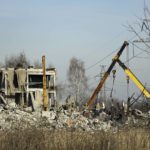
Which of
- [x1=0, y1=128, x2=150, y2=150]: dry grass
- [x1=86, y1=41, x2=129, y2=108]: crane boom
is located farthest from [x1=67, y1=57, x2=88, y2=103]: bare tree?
[x1=0, y1=128, x2=150, y2=150]: dry grass

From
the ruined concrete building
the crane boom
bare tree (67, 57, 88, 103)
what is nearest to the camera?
the ruined concrete building

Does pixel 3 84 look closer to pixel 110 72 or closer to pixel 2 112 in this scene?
pixel 110 72

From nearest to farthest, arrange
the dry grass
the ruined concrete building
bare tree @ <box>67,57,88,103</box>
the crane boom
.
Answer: the dry grass, the ruined concrete building, the crane boom, bare tree @ <box>67,57,88,103</box>

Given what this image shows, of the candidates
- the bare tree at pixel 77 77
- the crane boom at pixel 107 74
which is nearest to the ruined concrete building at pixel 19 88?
the crane boom at pixel 107 74

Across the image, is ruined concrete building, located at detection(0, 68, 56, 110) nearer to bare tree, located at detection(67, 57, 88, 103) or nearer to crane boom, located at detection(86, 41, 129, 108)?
crane boom, located at detection(86, 41, 129, 108)

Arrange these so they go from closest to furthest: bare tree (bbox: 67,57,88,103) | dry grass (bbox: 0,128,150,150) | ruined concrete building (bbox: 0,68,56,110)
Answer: dry grass (bbox: 0,128,150,150) < ruined concrete building (bbox: 0,68,56,110) < bare tree (bbox: 67,57,88,103)

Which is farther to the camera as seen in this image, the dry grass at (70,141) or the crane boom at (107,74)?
the crane boom at (107,74)

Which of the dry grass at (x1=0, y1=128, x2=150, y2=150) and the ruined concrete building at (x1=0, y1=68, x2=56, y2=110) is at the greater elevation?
the dry grass at (x1=0, y1=128, x2=150, y2=150)

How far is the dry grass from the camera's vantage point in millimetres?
11344

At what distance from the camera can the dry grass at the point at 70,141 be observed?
447 inches

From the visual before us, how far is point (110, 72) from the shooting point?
52.8m

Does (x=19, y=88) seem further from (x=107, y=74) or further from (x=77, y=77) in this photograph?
(x=77, y=77)

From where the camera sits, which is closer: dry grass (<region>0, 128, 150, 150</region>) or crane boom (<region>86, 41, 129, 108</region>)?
dry grass (<region>0, 128, 150, 150</region>)

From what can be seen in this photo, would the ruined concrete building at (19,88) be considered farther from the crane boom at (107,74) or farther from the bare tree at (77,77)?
the bare tree at (77,77)
